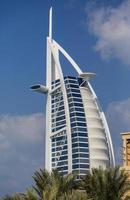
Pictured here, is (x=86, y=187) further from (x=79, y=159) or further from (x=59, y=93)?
(x=59, y=93)

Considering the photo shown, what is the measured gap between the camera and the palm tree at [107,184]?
153ft

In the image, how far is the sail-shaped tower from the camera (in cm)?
17438

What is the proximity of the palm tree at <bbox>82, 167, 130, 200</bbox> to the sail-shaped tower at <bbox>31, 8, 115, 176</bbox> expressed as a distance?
122 meters

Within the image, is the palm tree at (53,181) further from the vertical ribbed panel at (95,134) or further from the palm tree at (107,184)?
the vertical ribbed panel at (95,134)

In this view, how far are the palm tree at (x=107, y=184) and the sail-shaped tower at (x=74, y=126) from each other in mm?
122340

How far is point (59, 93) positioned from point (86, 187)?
14081cm

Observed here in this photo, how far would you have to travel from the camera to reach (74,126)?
17575 centimetres

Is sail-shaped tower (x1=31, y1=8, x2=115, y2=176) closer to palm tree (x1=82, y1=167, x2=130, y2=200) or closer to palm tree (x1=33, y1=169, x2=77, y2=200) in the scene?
palm tree (x1=33, y1=169, x2=77, y2=200)

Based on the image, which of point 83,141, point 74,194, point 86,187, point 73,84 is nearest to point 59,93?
point 73,84

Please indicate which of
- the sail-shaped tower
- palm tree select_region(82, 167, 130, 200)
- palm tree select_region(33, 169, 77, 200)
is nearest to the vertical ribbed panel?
the sail-shaped tower

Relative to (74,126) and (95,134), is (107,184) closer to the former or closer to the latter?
(74,126)

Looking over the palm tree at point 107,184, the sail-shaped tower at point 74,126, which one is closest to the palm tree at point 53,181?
the palm tree at point 107,184

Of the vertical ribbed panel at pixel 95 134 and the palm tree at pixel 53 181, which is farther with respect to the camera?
the vertical ribbed panel at pixel 95 134

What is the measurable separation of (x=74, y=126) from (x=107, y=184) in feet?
423
